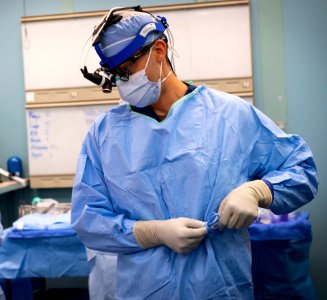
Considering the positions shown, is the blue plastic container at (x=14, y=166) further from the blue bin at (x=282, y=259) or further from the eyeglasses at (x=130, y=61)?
the eyeglasses at (x=130, y=61)

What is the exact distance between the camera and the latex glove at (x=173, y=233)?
3.45 feet

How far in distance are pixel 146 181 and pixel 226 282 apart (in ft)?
1.14

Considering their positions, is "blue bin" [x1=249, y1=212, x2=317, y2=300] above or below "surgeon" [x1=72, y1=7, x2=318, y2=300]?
below

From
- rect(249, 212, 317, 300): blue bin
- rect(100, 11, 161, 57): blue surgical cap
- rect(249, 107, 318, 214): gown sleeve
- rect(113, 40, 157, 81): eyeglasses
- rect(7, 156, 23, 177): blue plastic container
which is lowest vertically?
rect(249, 212, 317, 300): blue bin

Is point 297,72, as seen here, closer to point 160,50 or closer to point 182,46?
point 182,46

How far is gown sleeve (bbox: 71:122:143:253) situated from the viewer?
3.76 ft

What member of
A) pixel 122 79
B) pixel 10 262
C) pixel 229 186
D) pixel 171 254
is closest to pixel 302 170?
pixel 229 186

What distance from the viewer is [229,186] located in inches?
44.1

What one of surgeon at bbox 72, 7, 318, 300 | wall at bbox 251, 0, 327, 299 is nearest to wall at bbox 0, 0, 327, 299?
wall at bbox 251, 0, 327, 299

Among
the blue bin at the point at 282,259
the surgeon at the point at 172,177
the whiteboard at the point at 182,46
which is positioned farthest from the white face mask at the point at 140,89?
the whiteboard at the point at 182,46

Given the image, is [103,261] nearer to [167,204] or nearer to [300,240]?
[167,204]

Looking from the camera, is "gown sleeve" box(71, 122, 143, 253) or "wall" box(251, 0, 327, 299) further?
"wall" box(251, 0, 327, 299)

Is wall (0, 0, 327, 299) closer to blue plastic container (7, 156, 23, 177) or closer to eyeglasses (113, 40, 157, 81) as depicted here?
blue plastic container (7, 156, 23, 177)

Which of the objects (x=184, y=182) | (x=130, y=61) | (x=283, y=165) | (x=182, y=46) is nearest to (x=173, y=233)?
(x=184, y=182)
